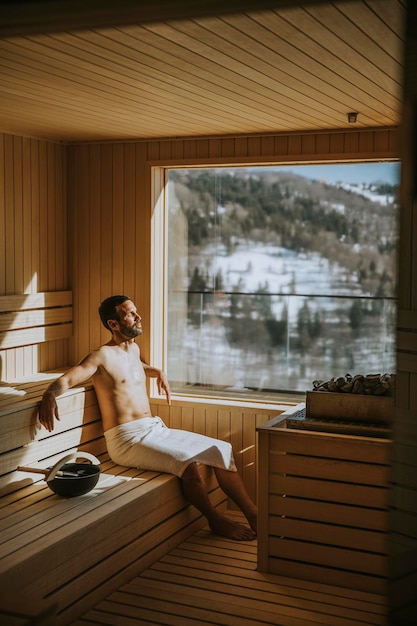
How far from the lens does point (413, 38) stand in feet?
Result: 5.63

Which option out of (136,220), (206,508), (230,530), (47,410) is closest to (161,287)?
(136,220)

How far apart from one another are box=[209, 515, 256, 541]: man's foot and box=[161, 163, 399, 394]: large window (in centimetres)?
123

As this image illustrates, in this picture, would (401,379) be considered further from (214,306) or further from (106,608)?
(214,306)

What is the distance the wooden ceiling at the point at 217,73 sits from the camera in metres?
2.83

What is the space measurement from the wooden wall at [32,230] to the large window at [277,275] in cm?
82

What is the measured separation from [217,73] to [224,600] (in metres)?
2.55

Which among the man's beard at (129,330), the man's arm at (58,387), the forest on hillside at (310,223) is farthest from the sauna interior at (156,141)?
the forest on hillside at (310,223)

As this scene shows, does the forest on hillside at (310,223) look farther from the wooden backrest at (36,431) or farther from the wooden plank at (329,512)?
the wooden plank at (329,512)

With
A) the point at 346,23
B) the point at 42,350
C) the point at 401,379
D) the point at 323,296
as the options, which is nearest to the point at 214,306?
the point at 323,296

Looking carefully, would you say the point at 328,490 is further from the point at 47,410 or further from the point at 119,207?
the point at 119,207

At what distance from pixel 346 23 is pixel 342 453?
2.27 meters

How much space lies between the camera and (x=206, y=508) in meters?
4.79

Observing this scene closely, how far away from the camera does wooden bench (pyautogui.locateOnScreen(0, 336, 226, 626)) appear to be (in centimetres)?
361

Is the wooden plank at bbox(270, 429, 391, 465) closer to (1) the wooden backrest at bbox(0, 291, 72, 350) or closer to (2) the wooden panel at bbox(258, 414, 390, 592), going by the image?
(2) the wooden panel at bbox(258, 414, 390, 592)
